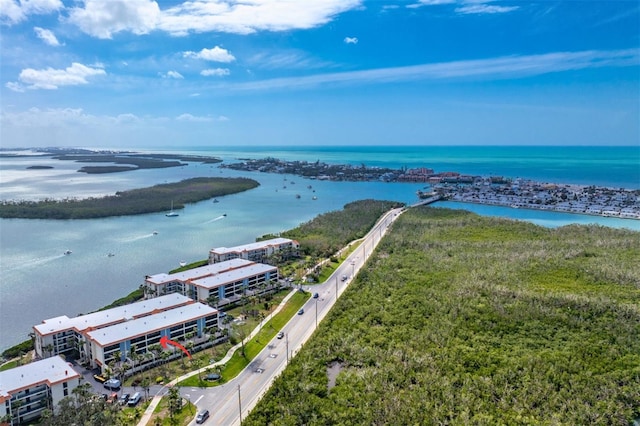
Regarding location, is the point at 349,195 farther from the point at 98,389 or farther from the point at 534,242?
the point at 98,389

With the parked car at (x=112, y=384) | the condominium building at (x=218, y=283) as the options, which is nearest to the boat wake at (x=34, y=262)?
the condominium building at (x=218, y=283)

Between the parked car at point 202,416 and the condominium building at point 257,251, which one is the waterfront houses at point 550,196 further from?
the parked car at point 202,416

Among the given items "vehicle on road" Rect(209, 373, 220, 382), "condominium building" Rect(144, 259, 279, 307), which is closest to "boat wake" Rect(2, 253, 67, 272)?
"condominium building" Rect(144, 259, 279, 307)

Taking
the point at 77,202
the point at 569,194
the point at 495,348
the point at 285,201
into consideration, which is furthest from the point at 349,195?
the point at 495,348

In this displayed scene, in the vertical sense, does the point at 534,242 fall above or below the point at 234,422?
above

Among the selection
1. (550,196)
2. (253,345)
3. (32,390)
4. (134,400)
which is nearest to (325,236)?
(253,345)

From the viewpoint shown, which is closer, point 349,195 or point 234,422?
point 234,422

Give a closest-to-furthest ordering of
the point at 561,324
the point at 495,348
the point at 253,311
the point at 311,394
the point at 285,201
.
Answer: the point at 311,394 → the point at 495,348 → the point at 561,324 → the point at 253,311 → the point at 285,201

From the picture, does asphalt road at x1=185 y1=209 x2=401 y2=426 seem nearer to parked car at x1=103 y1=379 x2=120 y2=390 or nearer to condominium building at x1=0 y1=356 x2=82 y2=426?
parked car at x1=103 y1=379 x2=120 y2=390
